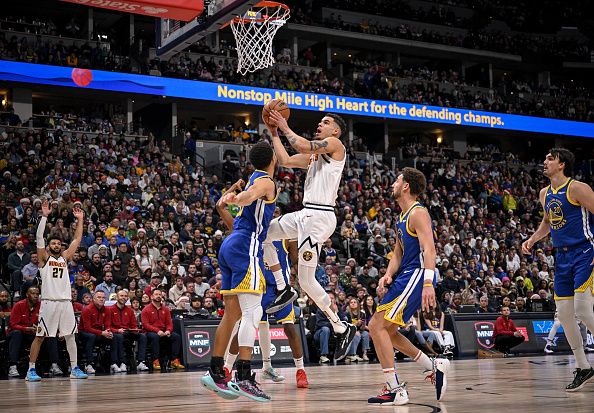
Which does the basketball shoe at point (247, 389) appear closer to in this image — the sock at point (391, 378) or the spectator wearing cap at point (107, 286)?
the sock at point (391, 378)

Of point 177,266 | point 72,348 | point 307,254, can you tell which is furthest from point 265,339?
point 177,266

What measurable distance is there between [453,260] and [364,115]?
38.1 feet

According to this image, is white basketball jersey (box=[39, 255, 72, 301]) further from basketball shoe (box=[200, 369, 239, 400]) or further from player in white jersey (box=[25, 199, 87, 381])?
basketball shoe (box=[200, 369, 239, 400])

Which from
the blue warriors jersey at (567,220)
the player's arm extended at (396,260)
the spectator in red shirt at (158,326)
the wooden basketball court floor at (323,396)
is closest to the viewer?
the wooden basketball court floor at (323,396)

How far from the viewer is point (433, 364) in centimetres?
648

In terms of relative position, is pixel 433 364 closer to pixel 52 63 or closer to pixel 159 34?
pixel 159 34

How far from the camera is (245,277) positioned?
654 cm

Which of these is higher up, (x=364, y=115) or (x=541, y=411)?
(x=364, y=115)

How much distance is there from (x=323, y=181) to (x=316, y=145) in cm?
50

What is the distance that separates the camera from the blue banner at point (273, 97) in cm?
2441

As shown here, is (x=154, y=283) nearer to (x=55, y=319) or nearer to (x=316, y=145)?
(x=55, y=319)

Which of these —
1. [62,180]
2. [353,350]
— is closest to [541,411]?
[353,350]

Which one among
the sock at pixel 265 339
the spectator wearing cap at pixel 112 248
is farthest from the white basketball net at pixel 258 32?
the sock at pixel 265 339

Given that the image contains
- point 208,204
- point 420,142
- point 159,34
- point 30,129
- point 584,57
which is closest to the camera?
point 159,34
